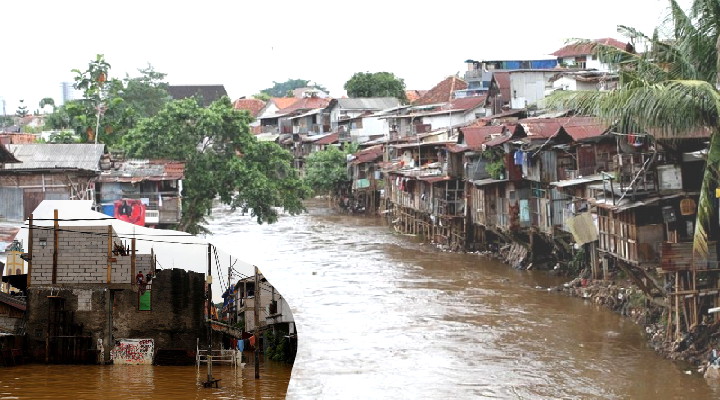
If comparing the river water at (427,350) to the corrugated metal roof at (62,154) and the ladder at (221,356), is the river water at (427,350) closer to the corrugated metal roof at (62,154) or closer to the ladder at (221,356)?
the ladder at (221,356)

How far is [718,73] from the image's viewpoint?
2023 centimetres

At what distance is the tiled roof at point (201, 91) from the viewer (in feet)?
321

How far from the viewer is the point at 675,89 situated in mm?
19391

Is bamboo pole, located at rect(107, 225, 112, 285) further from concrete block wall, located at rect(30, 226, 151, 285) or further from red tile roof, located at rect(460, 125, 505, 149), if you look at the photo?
red tile roof, located at rect(460, 125, 505, 149)

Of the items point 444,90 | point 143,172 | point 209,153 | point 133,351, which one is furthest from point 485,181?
point 444,90

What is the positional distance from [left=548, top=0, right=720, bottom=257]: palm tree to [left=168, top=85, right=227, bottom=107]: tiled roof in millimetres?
78397

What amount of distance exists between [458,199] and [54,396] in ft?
86.9

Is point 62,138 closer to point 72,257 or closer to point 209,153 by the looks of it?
point 209,153

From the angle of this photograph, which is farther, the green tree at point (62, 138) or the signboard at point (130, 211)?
the green tree at point (62, 138)

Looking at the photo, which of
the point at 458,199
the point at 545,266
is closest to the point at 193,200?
the point at 458,199

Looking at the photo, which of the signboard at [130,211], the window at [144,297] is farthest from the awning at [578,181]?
the signboard at [130,211]

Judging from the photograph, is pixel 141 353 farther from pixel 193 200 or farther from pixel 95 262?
pixel 193 200

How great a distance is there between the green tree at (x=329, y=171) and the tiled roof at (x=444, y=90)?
5.78 m

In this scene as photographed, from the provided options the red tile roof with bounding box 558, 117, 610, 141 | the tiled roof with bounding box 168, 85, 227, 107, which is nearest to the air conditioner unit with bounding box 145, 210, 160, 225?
the red tile roof with bounding box 558, 117, 610, 141
